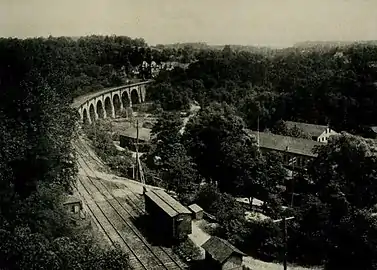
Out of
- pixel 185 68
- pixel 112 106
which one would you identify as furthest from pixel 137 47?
pixel 112 106

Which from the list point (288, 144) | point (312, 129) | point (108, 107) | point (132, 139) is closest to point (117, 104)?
point (108, 107)

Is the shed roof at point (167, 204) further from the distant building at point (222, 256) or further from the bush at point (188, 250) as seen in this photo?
the distant building at point (222, 256)

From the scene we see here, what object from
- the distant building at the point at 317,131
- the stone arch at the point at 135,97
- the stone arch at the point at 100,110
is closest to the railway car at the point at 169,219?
the distant building at the point at 317,131

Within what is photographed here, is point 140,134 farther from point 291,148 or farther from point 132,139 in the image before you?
point 291,148

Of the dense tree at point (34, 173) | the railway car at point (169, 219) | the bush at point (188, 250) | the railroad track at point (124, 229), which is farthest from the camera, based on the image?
the railway car at point (169, 219)

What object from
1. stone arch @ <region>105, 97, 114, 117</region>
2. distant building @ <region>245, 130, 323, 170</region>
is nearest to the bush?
distant building @ <region>245, 130, 323, 170</region>
